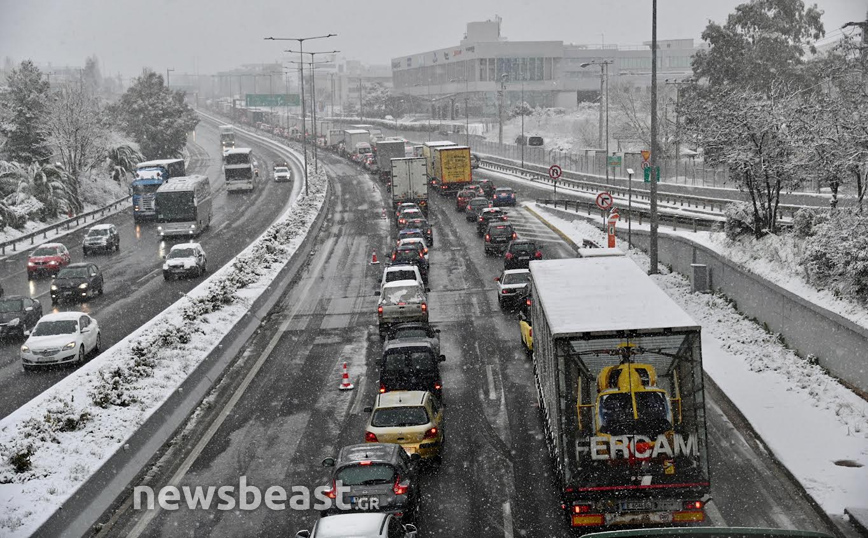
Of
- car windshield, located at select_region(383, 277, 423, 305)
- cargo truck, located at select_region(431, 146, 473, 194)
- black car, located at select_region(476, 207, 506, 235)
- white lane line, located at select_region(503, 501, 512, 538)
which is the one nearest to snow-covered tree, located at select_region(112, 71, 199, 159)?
cargo truck, located at select_region(431, 146, 473, 194)

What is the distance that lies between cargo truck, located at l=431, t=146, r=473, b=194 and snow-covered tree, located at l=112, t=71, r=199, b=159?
4683 centimetres

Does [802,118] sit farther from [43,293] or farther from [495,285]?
[43,293]

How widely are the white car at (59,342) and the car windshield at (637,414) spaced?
59.9 feet

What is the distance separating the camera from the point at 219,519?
14.8 metres

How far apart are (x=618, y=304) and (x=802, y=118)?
23006 mm

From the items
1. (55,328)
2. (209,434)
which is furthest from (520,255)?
(209,434)

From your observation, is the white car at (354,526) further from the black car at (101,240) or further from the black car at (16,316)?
the black car at (101,240)

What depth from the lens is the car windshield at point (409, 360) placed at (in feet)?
66.6

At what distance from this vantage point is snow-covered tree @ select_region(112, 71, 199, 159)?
10594cm

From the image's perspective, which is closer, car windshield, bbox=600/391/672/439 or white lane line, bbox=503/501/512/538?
car windshield, bbox=600/391/672/439

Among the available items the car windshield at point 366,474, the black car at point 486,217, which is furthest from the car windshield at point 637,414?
the black car at point 486,217

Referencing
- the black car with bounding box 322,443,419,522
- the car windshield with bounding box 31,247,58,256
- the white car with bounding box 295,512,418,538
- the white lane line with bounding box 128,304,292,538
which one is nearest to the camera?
the white car with bounding box 295,512,418,538

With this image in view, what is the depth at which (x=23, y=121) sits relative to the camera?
7500 cm

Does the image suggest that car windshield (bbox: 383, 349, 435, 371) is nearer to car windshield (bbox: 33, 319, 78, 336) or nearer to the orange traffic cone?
the orange traffic cone
